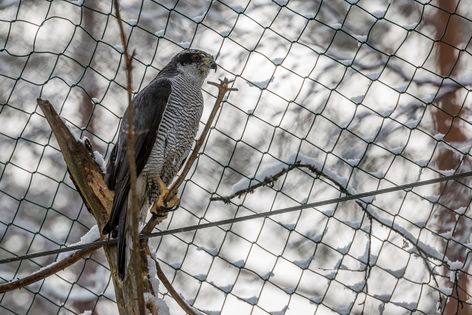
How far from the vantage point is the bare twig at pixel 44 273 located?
6.49 feet

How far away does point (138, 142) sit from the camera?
216cm

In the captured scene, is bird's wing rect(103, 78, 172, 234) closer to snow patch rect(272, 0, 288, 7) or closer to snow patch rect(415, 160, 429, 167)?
snow patch rect(272, 0, 288, 7)

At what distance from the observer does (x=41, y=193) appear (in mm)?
3621

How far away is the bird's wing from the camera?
199 cm

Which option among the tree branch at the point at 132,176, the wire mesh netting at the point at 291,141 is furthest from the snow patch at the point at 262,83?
the tree branch at the point at 132,176

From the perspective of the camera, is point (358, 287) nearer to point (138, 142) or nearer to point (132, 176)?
point (138, 142)

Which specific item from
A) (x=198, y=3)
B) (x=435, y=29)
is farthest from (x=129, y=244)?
(x=435, y=29)

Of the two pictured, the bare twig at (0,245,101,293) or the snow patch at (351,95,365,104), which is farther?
the snow patch at (351,95,365,104)

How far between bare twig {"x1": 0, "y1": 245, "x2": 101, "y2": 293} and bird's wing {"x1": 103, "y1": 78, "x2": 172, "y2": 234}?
0.11 metres

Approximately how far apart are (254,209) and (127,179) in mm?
1002

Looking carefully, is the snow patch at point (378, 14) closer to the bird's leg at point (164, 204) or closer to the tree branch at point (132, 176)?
the bird's leg at point (164, 204)

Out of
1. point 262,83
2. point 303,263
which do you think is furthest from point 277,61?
point 303,263

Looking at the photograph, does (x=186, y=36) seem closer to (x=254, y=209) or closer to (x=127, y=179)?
(x=254, y=209)

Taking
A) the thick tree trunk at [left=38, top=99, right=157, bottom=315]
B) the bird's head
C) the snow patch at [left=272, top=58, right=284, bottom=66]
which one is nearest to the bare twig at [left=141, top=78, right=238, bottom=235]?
the thick tree trunk at [left=38, top=99, right=157, bottom=315]
